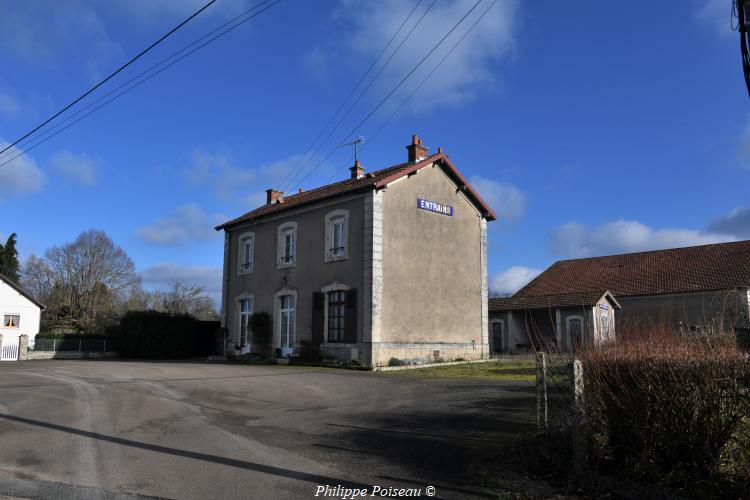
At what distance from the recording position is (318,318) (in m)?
22.2

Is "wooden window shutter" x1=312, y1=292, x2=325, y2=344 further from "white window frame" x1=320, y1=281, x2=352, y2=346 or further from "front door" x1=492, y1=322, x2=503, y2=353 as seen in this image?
"front door" x1=492, y1=322, x2=503, y2=353

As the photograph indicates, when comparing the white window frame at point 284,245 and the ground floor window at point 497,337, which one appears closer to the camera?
the white window frame at point 284,245

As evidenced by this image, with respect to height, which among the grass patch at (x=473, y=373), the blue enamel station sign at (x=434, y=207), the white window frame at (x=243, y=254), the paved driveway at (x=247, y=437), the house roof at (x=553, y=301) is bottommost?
the paved driveway at (x=247, y=437)

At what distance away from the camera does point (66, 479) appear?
5.88m

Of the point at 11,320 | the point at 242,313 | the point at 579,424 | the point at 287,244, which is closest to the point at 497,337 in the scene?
the point at 287,244

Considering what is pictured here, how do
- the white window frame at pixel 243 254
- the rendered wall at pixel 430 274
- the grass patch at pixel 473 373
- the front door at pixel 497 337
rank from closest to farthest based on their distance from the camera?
the grass patch at pixel 473 373 < the rendered wall at pixel 430 274 < the white window frame at pixel 243 254 < the front door at pixel 497 337

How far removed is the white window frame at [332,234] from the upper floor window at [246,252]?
18.9 feet

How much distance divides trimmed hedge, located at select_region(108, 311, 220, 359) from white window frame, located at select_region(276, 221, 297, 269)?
22.7 feet

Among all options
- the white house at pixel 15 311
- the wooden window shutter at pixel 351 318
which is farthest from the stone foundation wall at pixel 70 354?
the wooden window shutter at pixel 351 318

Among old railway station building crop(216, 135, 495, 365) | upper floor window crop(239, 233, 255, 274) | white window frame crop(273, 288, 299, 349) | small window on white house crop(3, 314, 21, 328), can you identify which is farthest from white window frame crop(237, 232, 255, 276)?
small window on white house crop(3, 314, 21, 328)

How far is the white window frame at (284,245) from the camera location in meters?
24.3

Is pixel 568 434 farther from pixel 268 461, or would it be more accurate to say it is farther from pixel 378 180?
pixel 378 180

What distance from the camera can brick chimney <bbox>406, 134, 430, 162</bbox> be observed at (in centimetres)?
2352

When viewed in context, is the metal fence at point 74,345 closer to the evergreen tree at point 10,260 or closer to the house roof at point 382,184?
the house roof at point 382,184
